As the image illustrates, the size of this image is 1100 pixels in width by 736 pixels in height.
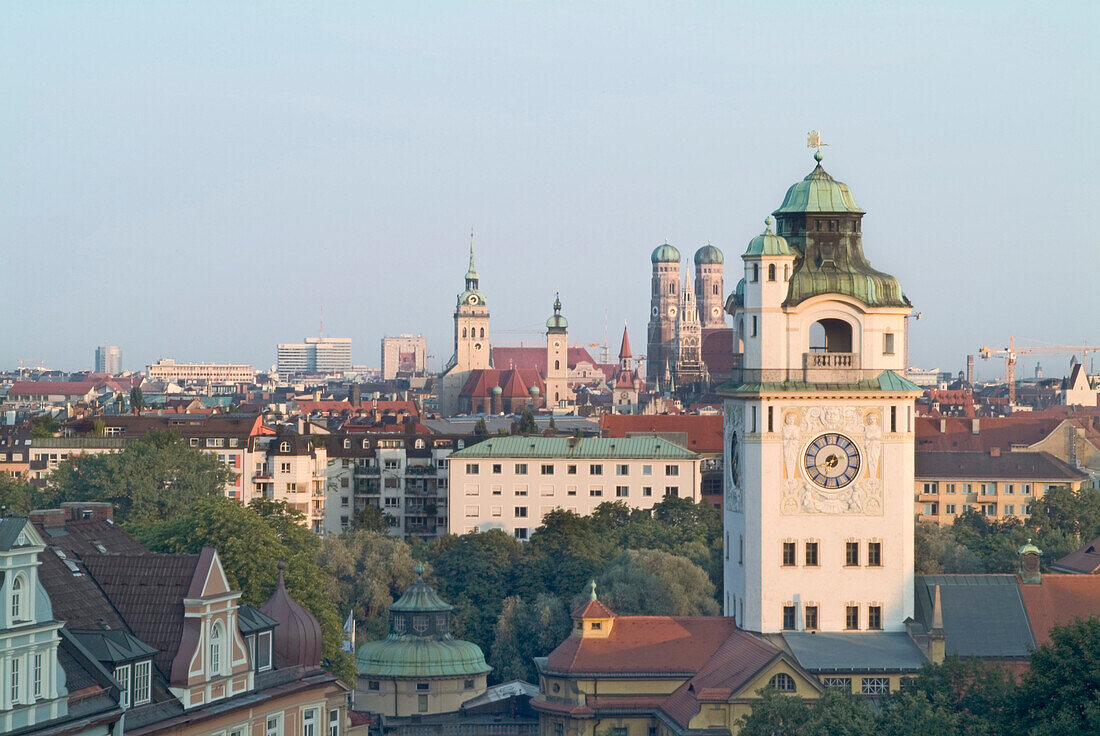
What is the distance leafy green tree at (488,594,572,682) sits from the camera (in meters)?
94.0

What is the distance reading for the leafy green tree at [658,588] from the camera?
299ft

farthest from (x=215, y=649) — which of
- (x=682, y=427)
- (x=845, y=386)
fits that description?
(x=682, y=427)

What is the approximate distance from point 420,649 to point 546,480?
65672 millimetres

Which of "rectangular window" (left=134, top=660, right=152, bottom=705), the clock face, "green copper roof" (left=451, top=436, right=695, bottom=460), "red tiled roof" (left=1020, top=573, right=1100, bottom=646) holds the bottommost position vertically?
"rectangular window" (left=134, top=660, right=152, bottom=705)

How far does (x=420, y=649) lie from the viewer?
85.2 m

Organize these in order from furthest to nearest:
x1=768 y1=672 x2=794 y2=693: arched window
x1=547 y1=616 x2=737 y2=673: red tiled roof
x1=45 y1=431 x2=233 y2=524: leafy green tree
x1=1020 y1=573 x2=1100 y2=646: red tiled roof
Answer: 1. x1=45 y1=431 x2=233 y2=524: leafy green tree
2. x1=547 y1=616 x2=737 y2=673: red tiled roof
3. x1=1020 y1=573 x2=1100 y2=646: red tiled roof
4. x1=768 y1=672 x2=794 y2=693: arched window

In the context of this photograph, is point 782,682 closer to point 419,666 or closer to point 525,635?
point 419,666

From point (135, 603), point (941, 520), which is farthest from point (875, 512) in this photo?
point (941, 520)

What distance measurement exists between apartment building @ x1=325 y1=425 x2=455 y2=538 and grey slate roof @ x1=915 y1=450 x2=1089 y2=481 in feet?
115

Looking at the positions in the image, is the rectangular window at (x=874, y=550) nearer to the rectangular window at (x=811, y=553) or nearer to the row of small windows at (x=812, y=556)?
the row of small windows at (x=812, y=556)

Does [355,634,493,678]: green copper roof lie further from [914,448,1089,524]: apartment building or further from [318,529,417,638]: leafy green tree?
[914,448,1089,524]: apartment building

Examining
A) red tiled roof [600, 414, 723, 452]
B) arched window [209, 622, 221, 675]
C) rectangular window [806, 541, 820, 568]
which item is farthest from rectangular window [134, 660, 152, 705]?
red tiled roof [600, 414, 723, 452]

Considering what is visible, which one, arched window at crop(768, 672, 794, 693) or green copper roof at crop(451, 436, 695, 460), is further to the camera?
green copper roof at crop(451, 436, 695, 460)

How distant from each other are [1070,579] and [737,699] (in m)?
12.6
